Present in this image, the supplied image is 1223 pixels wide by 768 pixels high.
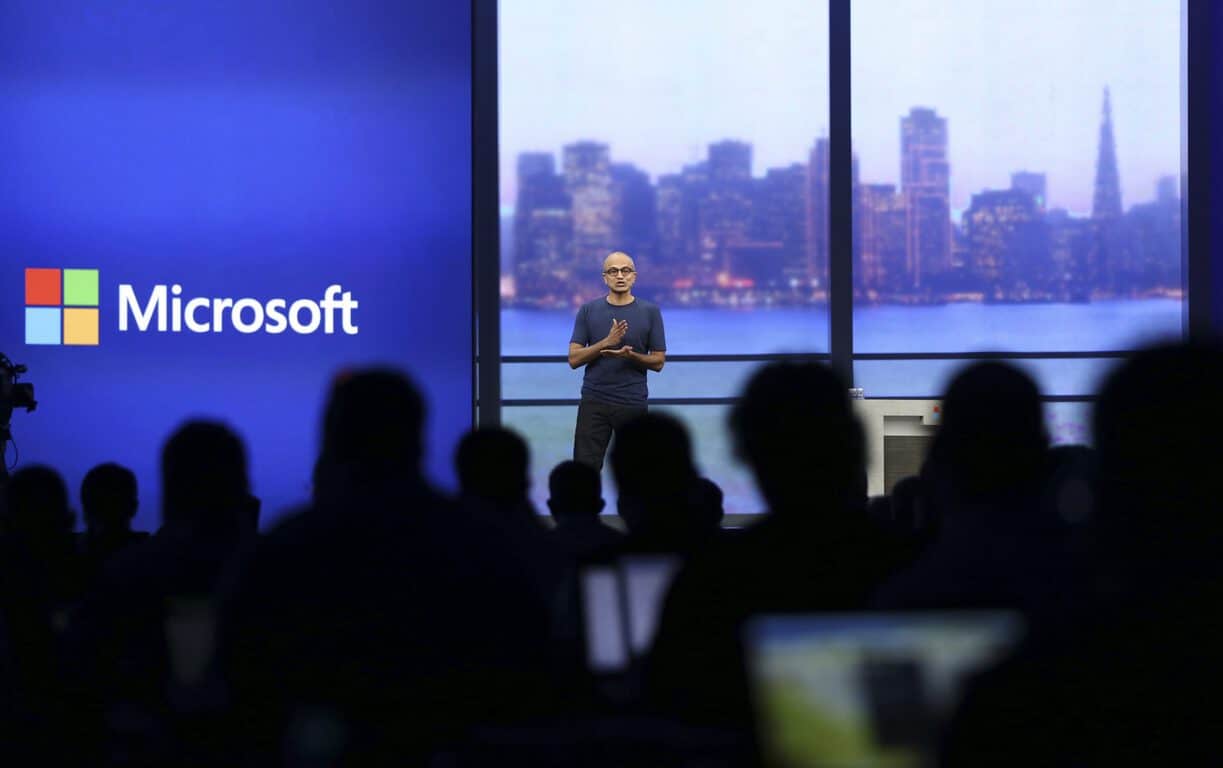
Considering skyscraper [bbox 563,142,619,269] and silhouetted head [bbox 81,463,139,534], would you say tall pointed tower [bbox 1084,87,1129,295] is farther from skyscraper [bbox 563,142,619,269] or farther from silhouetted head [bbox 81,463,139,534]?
silhouetted head [bbox 81,463,139,534]

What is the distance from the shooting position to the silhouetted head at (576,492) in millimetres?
2881

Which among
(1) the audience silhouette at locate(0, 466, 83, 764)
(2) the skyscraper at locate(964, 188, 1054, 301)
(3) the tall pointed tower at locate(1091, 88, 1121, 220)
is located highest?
(3) the tall pointed tower at locate(1091, 88, 1121, 220)

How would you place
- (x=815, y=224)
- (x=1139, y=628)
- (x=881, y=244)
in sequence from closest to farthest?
(x=1139, y=628) → (x=881, y=244) → (x=815, y=224)

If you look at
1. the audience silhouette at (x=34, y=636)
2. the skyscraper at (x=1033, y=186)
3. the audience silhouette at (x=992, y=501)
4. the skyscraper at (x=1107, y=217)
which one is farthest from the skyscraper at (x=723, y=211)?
the audience silhouette at (x=992, y=501)

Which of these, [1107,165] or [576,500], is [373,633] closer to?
[576,500]

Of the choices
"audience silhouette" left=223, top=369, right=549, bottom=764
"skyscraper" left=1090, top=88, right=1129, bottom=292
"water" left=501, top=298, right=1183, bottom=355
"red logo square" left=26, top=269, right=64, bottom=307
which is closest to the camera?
"audience silhouette" left=223, top=369, right=549, bottom=764

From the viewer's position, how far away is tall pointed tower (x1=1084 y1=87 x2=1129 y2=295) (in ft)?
69.7

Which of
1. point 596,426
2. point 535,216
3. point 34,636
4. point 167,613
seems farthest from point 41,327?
point 535,216

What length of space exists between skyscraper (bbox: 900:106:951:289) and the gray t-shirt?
617 inches

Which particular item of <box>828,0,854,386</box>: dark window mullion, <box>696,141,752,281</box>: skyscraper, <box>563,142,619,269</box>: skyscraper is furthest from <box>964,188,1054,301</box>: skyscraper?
<box>828,0,854,386</box>: dark window mullion

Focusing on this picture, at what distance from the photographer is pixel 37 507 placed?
2775mm

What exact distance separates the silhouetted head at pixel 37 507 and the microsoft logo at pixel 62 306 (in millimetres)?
3547

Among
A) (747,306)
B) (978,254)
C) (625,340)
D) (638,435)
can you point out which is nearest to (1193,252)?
(625,340)

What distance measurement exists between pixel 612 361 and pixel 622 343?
0.28ft
